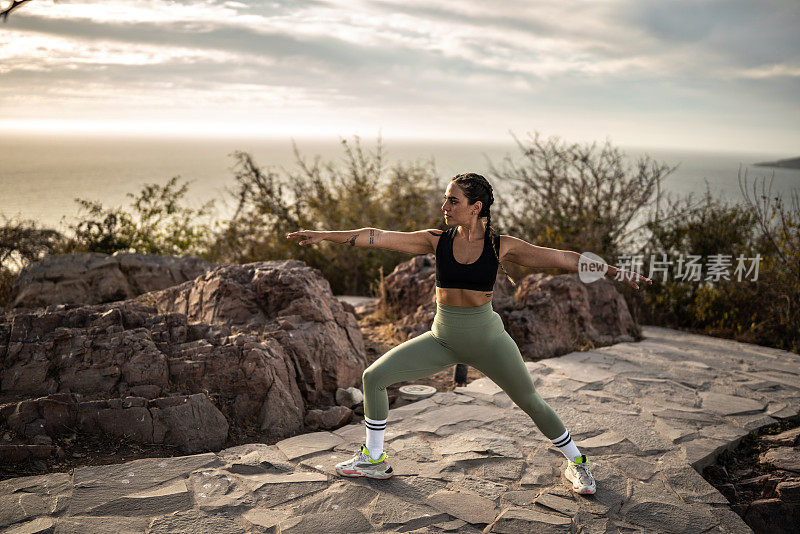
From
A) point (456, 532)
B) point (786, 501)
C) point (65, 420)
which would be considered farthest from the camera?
point (65, 420)

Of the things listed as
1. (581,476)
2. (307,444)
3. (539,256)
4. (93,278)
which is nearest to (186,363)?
(307,444)

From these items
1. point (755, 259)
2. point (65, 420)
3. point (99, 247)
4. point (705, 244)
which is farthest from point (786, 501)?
point (99, 247)

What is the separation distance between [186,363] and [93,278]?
408 cm

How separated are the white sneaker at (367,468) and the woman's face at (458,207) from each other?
5.55 ft

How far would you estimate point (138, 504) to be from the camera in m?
3.62

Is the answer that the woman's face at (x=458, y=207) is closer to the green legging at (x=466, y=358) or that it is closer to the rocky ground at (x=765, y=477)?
the green legging at (x=466, y=358)

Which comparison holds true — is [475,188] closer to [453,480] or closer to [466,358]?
[466,358]

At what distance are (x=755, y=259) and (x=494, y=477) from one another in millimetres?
7153

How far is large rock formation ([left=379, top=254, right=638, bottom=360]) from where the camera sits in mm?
7527

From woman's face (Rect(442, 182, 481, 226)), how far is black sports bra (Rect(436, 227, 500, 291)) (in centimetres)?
18

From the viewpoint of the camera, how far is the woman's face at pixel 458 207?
12.0ft


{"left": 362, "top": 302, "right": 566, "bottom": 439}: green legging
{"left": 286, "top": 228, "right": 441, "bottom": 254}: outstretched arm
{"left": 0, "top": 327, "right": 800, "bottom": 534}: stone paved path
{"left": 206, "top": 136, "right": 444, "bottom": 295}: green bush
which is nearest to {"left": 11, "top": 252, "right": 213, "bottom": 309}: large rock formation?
{"left": 206, "top": 136, "right": 444, "bottom": 295}: green bush

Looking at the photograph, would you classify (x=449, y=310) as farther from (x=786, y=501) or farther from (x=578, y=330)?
(x=578, y=330)

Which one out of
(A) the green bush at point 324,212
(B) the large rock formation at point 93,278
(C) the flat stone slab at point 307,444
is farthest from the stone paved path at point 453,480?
(A) the green bush at point 324,212
